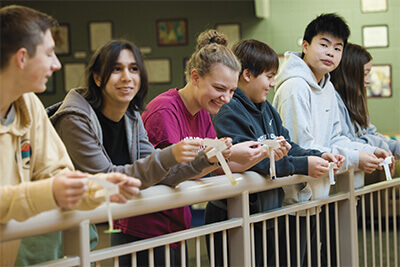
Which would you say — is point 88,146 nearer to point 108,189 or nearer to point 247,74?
point 108,189

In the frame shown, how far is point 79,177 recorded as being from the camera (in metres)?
1.18

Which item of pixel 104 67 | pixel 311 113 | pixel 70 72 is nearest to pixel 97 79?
pixel 104 67

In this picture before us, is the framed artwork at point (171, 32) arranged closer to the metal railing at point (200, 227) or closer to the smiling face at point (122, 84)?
the metal railing at point (200, 227)

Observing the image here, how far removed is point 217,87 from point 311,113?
0.73 m

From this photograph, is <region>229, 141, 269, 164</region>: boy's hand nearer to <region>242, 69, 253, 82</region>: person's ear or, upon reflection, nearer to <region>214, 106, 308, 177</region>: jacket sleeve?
<region>214, 106, 308, 177</region>: jacket sleeve

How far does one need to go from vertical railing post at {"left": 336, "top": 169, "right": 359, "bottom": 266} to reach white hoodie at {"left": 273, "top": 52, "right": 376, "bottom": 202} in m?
0.07

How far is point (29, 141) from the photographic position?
1.40 m

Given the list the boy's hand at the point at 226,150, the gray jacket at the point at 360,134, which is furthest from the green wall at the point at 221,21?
the boy's hand at the point at 226,150

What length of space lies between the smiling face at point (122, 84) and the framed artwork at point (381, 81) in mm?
5543

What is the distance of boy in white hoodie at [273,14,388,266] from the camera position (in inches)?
96.5

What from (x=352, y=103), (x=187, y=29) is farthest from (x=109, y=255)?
(x=187, y=29)

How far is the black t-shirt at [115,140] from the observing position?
1771mm

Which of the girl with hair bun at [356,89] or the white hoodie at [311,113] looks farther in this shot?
the girl with hair bun at [356,89]

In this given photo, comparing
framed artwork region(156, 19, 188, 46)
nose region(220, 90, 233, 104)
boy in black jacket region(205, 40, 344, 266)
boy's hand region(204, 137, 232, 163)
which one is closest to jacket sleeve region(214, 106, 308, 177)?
boy in black jacket region(205, 40, 344, 266)
